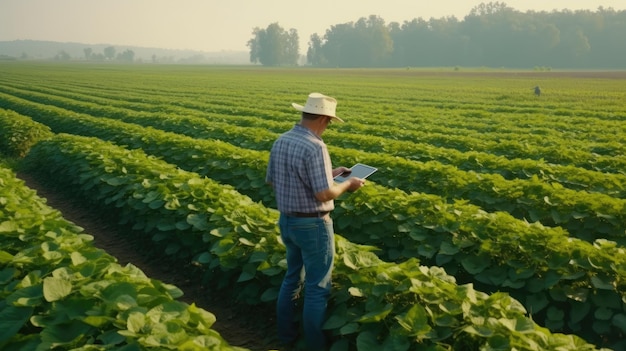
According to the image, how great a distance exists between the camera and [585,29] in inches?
5497

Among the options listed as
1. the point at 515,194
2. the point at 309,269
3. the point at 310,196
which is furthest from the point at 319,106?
the point at 515,194

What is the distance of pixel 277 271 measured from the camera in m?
5.35

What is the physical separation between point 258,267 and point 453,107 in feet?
81.3

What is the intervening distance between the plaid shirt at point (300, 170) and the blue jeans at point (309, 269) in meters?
0.13

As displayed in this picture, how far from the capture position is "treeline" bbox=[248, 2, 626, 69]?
128750mm

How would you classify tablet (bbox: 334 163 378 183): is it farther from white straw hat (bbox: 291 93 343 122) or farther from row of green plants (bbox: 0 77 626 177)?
row of green plants (bbox: 0 77 626 177)

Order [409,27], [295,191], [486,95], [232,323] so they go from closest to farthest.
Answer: [295,191] → [232,323] → [486,95] → [409,27]

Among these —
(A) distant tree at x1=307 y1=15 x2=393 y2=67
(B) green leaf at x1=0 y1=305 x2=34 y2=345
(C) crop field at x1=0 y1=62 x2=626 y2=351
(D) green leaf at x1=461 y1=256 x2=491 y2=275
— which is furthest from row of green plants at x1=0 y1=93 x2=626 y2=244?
(A) distant tree at x1=307 y1=15 x2=393 y2=67

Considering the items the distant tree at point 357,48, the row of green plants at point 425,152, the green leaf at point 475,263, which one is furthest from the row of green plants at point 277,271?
the distant tree at point 357,48

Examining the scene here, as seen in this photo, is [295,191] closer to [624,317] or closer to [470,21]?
[624,317]

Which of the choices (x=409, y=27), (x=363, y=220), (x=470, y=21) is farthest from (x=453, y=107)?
(x=409, y=27)

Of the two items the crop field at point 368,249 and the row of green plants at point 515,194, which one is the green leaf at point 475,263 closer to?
the crop field at point 368,249

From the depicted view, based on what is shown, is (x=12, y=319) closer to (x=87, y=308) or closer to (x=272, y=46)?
(x=87, y=308)

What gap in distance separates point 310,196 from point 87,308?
1.86 m
